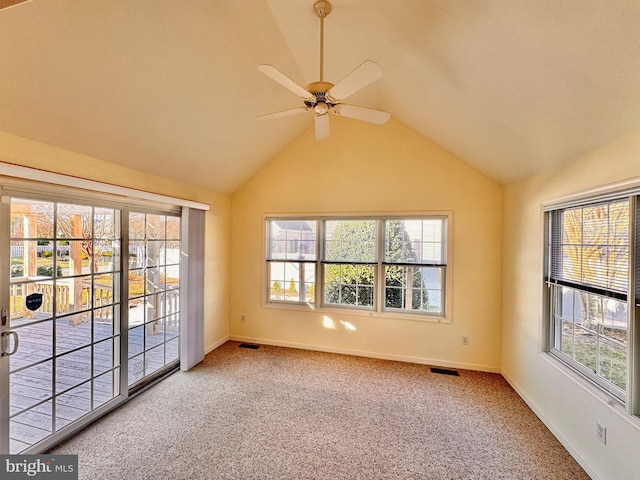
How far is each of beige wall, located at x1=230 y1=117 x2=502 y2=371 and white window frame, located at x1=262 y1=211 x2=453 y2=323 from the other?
0.07 meters

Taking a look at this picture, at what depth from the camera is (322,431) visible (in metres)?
2.44

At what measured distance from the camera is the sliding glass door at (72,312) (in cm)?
201

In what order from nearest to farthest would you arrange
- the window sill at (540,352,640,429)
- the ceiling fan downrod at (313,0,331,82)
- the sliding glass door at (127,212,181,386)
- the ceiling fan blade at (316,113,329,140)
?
1. the window sill at (540,352,640,429)
2. the ceiling fan downrod at (313,0,331,82)
3. the ceiling fan blade at (316,113,329,140)
4. the sliding glass door at (127,212,181,386)

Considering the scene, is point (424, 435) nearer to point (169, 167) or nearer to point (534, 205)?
point (534, 205)

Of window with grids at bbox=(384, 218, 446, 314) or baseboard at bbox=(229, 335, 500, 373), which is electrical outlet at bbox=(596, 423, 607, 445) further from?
window with grids at bbox=(384, 218, 446, 314)

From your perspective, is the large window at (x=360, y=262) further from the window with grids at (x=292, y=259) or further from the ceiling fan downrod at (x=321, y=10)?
the ceiling fan downrod at (x=321, y=10)

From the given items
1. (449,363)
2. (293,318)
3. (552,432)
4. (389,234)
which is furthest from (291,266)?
(552,432)

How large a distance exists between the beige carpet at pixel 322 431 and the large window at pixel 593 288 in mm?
756

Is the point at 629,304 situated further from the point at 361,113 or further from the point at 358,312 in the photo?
the point at 358,312

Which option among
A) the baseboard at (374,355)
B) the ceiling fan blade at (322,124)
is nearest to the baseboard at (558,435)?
the baseboard at (374,355)

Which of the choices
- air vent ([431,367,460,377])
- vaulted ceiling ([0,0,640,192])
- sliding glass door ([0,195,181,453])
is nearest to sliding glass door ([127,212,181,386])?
sliding glass door ([0,195,181,453])

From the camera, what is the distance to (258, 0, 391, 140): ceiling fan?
158 centimetres

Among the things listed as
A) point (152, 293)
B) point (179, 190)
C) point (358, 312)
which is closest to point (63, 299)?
point (152, 293)

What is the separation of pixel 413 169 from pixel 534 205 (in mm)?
1453
